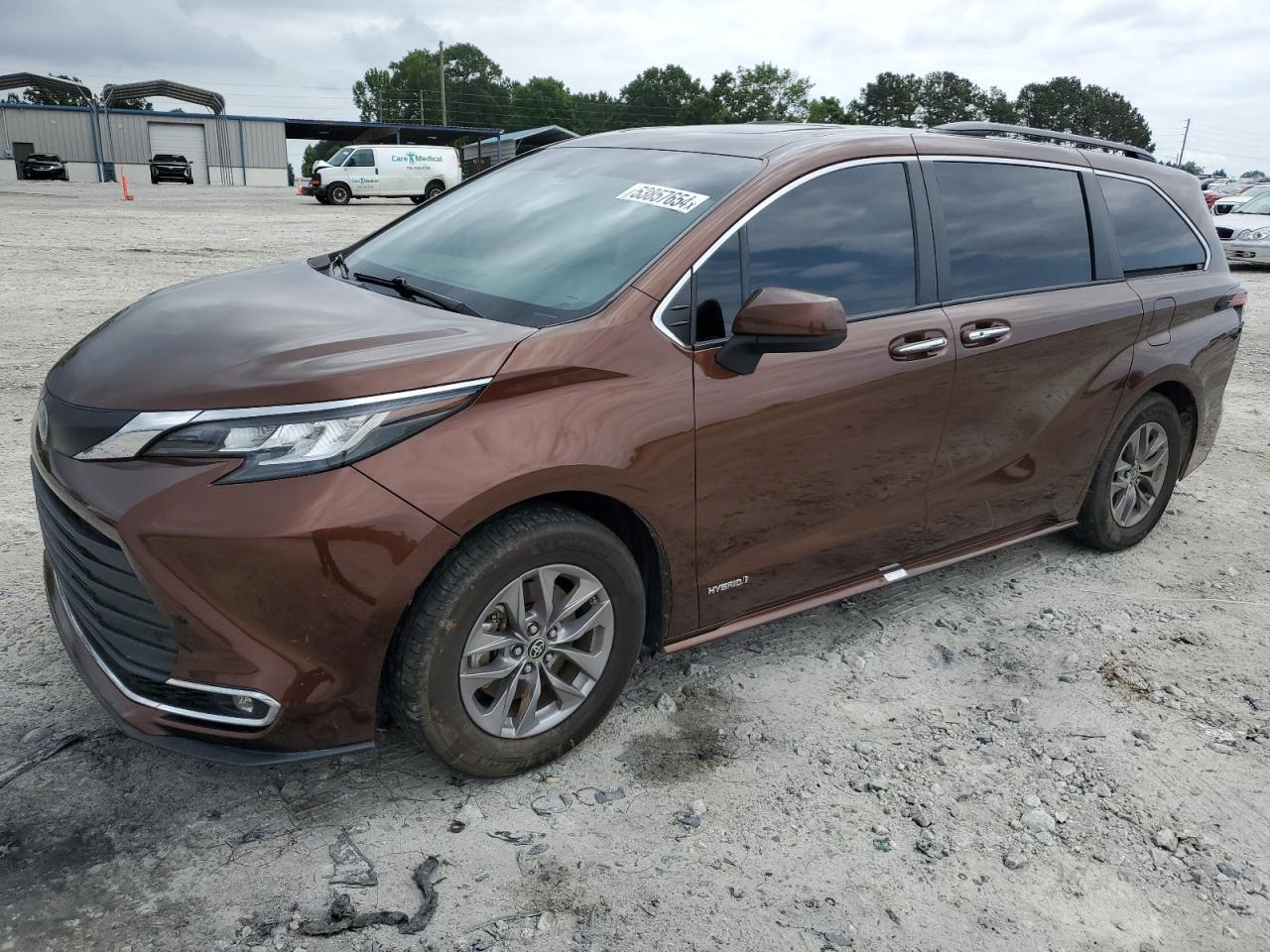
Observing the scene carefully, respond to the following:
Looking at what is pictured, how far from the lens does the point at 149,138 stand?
50812 mm

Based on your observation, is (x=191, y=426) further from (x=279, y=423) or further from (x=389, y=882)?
(x=389, y=882)

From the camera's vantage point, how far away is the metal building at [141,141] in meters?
48.2

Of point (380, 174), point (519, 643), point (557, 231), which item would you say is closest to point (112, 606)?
point (519, 643)

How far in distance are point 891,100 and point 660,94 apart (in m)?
26.8

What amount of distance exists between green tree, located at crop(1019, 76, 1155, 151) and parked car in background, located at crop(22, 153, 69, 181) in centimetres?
9142

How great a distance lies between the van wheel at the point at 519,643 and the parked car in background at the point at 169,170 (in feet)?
154

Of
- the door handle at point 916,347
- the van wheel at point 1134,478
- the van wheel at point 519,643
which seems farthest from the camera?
the van wheel at point 1134,478

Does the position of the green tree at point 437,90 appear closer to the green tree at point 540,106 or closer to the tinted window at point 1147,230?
the green tree at point 540,106

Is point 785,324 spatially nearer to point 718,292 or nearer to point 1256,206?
point 718,292

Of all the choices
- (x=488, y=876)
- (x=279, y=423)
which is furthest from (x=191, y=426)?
(x=488, y=876)

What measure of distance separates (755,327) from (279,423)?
1.32 metres

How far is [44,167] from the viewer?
41219mm

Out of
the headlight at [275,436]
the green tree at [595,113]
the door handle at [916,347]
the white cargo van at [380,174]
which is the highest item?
the green tree at [595,113]

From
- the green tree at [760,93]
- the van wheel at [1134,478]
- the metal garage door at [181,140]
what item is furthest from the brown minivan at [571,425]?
the green tree at [760,93]
